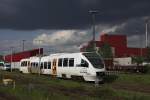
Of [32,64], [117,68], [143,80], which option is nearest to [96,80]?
[143,80]

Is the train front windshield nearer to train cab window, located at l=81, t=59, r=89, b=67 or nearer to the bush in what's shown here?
train cab window, located at l=81, t=59, r=89, b=67

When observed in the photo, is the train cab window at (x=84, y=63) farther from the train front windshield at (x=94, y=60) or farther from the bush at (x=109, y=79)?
the bush at (x=109, y=79)

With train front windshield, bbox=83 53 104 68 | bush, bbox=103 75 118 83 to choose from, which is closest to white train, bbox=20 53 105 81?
train front windshield, bbox=83 53 104 68

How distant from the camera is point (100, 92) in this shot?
97.5 feet

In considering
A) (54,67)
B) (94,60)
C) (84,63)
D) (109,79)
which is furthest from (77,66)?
(54,67)

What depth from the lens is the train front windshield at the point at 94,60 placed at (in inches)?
1665

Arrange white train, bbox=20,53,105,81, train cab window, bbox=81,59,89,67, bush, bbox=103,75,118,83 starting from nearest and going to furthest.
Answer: white train, bbox=20,53,105,81 → train cab window, bbox=81,59,89,67 → bush, bbox=103,75,118,83

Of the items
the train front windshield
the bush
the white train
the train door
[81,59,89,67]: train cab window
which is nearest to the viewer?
the white train

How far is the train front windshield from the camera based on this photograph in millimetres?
42281

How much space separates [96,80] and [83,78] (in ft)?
8.54

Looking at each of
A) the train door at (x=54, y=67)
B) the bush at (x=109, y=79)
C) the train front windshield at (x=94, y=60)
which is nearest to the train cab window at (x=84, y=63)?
the train front windshield at (x=94, y=60)

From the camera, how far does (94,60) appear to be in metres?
42.7

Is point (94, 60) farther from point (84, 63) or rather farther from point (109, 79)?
point (109, 79)

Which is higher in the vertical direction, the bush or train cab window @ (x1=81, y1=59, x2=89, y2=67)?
train cab window @ (x1=81, y1=59, x2=89, y2=67)
